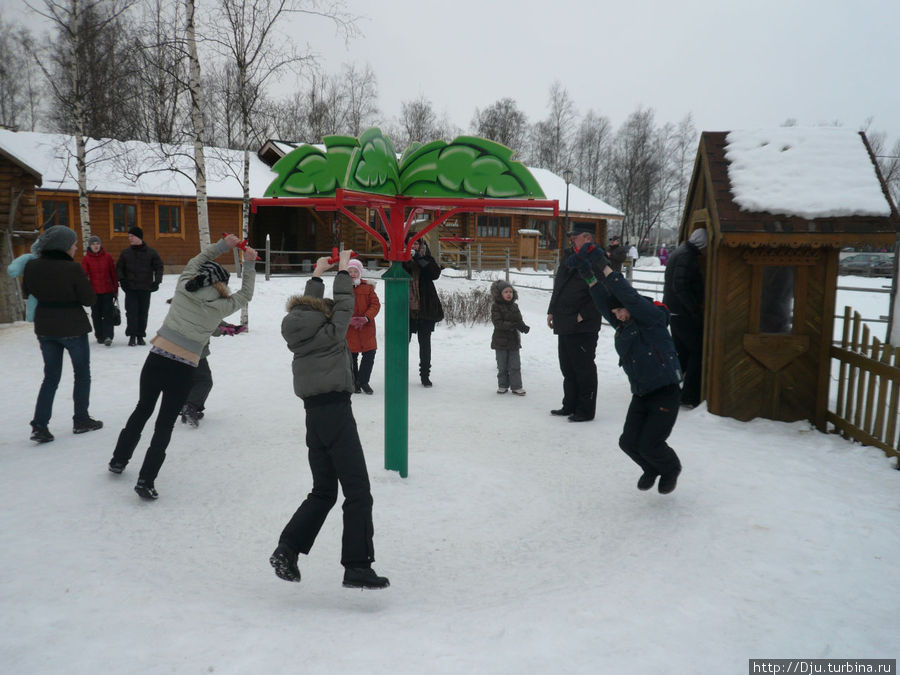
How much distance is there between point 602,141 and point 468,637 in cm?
5628

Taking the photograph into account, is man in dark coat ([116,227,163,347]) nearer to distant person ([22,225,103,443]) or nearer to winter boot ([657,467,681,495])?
distant person ([22,225,103,443])

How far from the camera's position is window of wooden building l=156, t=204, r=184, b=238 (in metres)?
23.8

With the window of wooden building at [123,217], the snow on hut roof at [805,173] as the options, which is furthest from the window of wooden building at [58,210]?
the snow on hut roof at [805,173]

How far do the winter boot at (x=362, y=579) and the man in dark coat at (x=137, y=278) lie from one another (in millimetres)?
8245

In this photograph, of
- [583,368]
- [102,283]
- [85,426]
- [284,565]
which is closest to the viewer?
[284,565]

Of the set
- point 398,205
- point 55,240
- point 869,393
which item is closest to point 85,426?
point 55,240

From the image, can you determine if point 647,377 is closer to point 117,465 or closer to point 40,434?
point 117,465

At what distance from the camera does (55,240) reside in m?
5.68

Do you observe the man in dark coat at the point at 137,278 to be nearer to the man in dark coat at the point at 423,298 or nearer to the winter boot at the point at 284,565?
A: the man in dark coat at the point at 423,298

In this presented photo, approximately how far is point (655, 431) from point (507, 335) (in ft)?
11.7

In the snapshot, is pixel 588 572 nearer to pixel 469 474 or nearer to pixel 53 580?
pixel 469 474

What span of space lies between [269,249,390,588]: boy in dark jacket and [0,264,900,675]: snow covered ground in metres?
0.26

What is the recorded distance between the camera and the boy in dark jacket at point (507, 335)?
8.07 meters

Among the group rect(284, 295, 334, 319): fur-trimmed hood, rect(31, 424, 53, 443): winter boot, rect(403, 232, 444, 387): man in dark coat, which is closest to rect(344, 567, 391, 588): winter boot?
rect(284, 295, 334, 319): fur-trimmed hood
